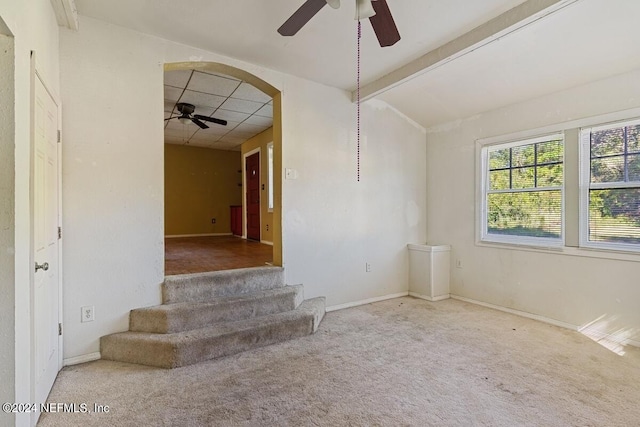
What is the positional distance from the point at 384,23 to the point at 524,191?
2962 millimetres

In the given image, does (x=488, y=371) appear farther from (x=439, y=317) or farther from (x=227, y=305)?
(x=227, y=305)

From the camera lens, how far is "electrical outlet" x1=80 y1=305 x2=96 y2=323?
2.66 meters

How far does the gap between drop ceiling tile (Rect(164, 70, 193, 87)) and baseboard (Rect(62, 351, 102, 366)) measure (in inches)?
115

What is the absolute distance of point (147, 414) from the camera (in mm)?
1979

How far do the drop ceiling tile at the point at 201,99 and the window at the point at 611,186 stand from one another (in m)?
4.46

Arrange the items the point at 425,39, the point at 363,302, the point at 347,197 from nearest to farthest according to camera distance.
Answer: the point at 425,39 < the point at 347,197 < the point at 363,302

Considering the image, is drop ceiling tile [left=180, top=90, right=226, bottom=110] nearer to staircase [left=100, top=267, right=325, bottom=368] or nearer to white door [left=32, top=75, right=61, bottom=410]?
white door [left=32, top=75, right=61, bottom=410]

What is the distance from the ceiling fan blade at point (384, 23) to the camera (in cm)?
189

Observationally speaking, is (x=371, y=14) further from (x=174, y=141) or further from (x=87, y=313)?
(x=174, y=141)

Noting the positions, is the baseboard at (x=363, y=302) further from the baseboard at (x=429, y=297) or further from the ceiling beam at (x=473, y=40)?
the ceiling beam at (x=473, y=40)

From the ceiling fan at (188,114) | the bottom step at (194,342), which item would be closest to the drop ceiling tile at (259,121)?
the ceiling fan at (188,114)

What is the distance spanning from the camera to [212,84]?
4148mm

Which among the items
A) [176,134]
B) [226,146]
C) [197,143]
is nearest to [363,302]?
[176,134]

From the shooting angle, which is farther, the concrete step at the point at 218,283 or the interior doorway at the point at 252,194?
the interior doorway at the point at 252,194
